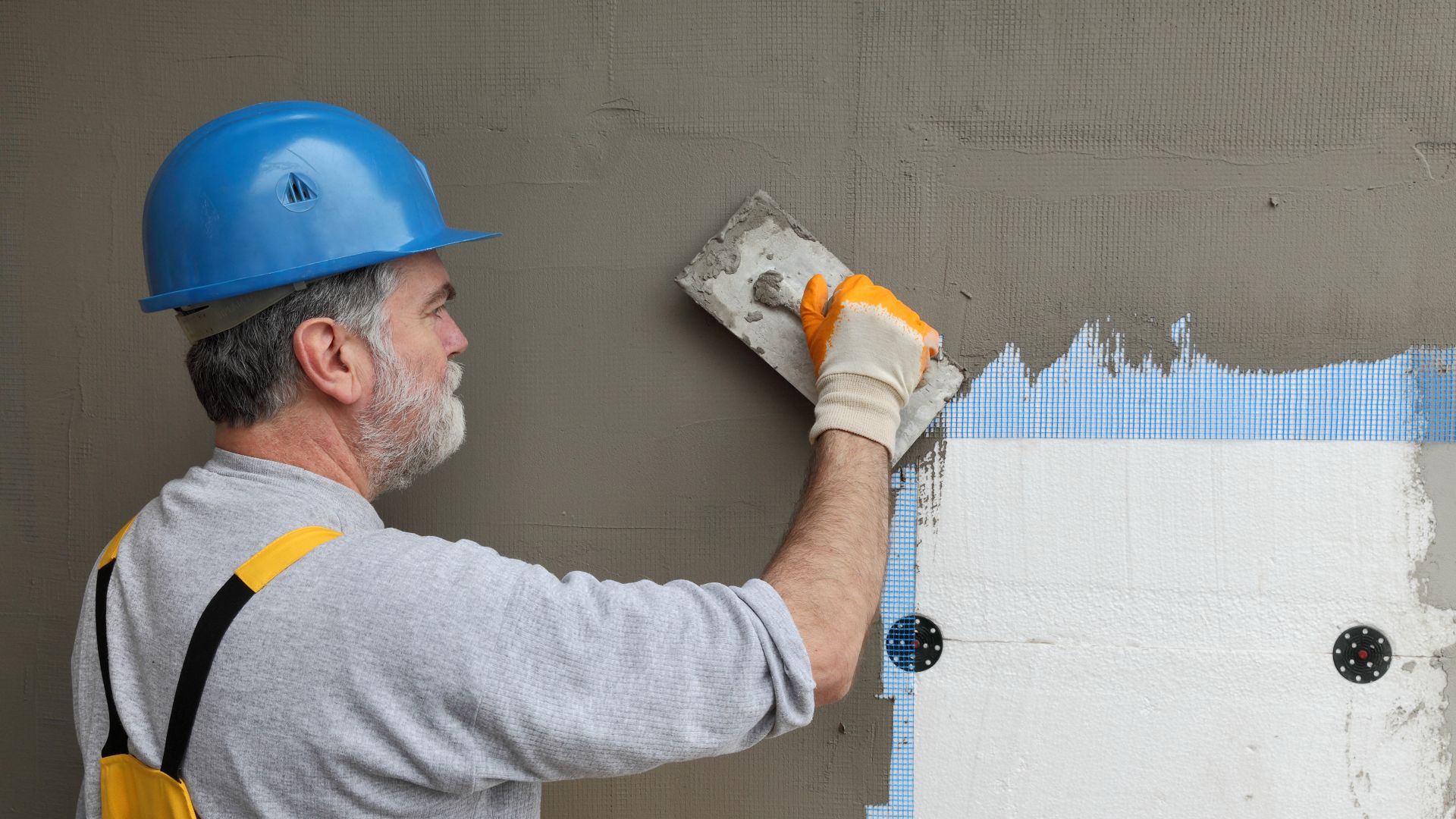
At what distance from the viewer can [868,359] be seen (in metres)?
1.28

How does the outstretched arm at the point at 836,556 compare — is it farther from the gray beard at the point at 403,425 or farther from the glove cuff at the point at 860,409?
the gray beard at the point at 403,425

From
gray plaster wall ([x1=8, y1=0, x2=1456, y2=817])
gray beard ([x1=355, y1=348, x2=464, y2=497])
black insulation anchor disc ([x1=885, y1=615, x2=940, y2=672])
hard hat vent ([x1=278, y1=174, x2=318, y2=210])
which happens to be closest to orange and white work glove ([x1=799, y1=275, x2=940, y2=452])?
gray plaster wall ([x1=8, y1=0, x2=1456, y2=817])

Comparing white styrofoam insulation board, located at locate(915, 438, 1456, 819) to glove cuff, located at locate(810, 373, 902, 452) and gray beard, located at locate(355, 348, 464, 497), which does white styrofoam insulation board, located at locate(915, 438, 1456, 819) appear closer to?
glove cuff, located at locate(810, 373, 902, 452)

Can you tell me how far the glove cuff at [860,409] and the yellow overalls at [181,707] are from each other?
654 mm

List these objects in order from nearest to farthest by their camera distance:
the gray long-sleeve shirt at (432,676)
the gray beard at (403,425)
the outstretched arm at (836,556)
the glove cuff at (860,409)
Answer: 1. the gray long-sleeve shirt at (432,676)
2. the outstretched arm at (836,556)
3. the gray beard at (403,425)
4. the glove cuff at (860,409)

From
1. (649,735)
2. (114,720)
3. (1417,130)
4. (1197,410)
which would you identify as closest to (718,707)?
(649,735)

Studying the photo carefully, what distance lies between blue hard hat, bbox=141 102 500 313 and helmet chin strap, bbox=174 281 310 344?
11 mm

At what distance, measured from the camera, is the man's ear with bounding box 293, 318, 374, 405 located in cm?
105

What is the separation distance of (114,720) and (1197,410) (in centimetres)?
151

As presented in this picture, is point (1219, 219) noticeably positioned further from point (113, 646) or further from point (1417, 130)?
point (113, 646)

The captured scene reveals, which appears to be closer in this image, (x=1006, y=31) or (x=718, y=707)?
(x=718, y=707)

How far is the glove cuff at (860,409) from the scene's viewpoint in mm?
1253

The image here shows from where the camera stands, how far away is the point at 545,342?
150cm

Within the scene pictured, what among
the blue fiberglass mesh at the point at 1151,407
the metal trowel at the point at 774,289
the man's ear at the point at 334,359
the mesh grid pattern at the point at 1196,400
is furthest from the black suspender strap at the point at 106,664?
the mesh grid pattern at the point at 1196,400
